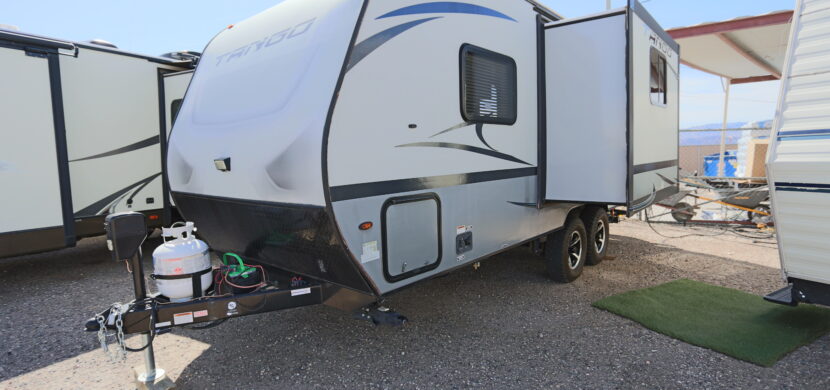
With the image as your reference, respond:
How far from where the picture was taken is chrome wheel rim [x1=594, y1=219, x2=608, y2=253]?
6105 mm

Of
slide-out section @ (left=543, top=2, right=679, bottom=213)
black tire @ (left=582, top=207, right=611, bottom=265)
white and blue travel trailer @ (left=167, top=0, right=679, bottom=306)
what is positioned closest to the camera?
white and blue travel trailer @ (left=167, top=0, right=679, bottom=306)

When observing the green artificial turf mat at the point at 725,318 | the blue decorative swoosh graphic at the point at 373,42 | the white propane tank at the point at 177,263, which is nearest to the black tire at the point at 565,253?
the green artificial turf mat at the point at 725,318

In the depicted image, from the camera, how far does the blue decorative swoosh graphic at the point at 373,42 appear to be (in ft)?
9.11

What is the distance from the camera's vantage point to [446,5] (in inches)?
136

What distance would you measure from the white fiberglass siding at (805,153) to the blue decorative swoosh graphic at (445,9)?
7.21 ft

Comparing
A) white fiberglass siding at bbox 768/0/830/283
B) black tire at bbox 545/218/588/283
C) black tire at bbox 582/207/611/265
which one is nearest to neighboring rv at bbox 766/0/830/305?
white fiberglass siding at bbox 768/0/830/283

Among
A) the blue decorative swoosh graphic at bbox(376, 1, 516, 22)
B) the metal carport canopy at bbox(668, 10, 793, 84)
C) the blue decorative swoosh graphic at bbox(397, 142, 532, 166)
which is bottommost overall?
the blue decorative swoosh graphic at bbox(397, 142, 532, 166)

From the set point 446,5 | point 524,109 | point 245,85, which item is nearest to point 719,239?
point 524,109

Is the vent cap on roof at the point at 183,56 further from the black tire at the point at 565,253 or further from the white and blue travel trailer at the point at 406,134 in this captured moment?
the black tire at the point at 565,253

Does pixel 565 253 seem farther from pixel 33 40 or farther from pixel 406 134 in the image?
pixel 33 40

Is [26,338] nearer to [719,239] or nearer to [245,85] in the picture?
[245,85]

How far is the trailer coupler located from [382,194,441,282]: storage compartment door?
1.81 feet

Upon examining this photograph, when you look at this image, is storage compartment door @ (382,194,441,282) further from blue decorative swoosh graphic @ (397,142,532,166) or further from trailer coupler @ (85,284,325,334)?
trailer coupler @ (85,284,325,334)

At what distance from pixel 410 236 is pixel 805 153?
2731 millimetres
